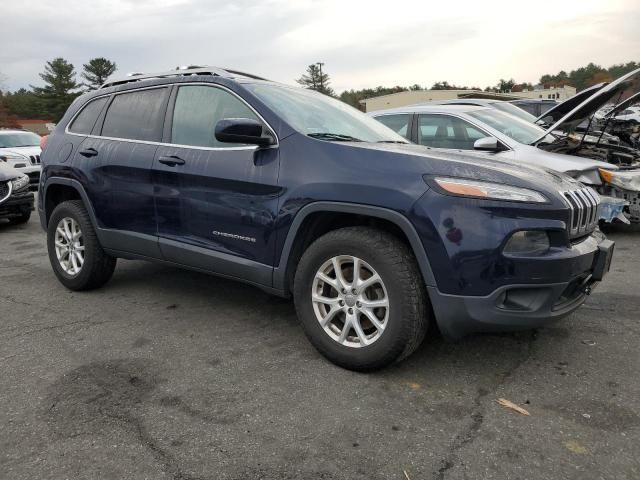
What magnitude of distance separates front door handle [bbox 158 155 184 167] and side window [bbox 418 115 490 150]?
3.77 meters

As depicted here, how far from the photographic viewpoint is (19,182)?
8648 mm

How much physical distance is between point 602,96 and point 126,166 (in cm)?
442

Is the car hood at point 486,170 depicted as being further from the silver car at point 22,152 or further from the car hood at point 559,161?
the silver car at point 22,152

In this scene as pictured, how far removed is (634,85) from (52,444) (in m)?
5.88

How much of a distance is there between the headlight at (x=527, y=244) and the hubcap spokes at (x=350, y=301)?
0.68 metres

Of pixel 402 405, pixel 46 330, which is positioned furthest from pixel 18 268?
pixel 402 405

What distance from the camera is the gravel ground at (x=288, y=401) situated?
2264 mm

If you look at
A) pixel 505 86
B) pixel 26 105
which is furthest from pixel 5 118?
pixel 505 86

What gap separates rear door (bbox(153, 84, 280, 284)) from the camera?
3.37m

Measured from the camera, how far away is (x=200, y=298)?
452 cm

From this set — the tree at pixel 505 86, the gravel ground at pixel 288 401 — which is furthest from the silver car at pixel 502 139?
the tree at pixel 505 86

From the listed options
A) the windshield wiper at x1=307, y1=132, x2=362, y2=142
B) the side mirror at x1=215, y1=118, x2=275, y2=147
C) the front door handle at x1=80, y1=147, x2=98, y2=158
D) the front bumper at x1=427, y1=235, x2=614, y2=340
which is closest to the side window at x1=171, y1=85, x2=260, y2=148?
the side mirror at x1=215, y1=118, x2=275, y2=147

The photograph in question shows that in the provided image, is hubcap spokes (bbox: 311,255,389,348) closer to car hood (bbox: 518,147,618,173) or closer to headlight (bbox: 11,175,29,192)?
car hood (bbox: 518,147,618,173)

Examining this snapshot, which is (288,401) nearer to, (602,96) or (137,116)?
(137,116)
